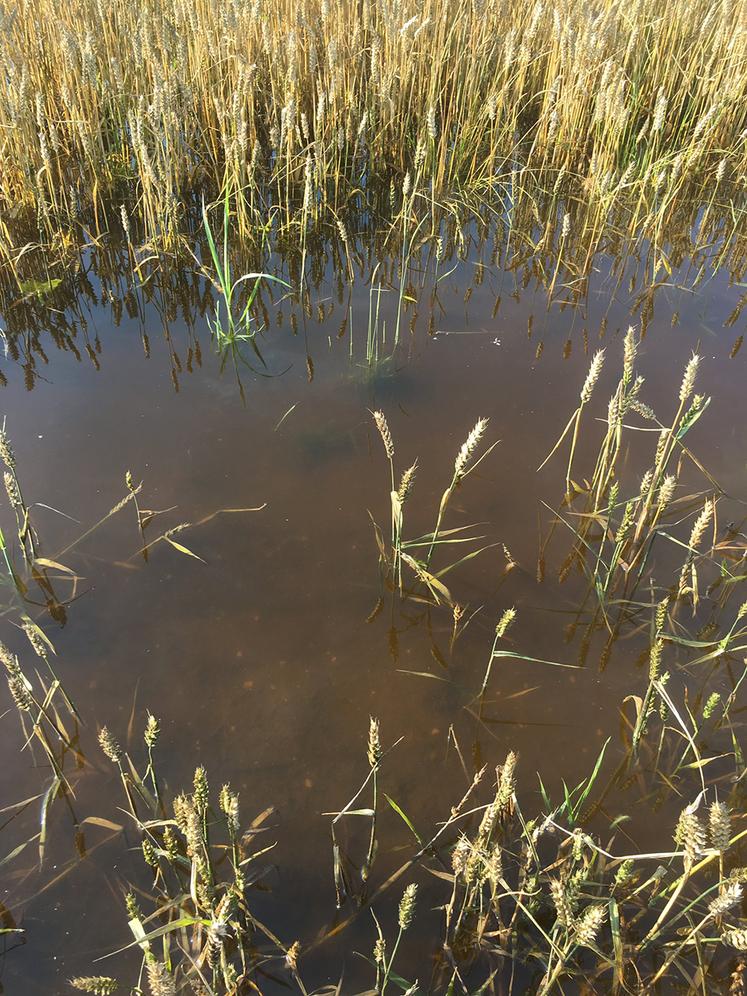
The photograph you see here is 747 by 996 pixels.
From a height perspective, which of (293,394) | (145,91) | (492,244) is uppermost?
(145,91)

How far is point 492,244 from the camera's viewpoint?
300cm

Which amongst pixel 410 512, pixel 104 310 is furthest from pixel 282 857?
pixel 104 310

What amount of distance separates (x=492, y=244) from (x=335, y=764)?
2402 millimetres

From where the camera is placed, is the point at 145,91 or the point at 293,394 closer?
the point at 293,394

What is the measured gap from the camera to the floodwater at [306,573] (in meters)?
1.28

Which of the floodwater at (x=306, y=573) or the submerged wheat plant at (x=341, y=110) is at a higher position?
the submerged wheat plant at (x=341, y=110)

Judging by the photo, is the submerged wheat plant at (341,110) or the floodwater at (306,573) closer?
the floodwater at (306,573)

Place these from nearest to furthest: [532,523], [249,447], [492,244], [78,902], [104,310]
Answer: [78,902] < [532,523] < [249,447] < [104,310] < [492,244]

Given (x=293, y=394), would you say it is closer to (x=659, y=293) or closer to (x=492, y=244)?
(x=492, y=244)

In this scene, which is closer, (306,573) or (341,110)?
(306,573)

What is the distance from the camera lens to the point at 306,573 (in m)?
1.74

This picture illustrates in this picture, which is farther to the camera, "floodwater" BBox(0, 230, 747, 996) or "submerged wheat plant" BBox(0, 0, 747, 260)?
"submerged wheat plant" BBox(0, 0, 747, 260)

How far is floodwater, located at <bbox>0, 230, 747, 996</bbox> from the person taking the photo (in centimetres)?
128

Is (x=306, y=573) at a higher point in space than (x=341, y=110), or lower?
lower
